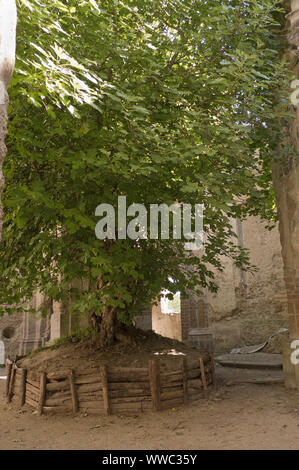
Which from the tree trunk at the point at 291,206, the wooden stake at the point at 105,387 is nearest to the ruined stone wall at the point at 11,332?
the wooden stake at the point at 105,387

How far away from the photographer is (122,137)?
4996 mm

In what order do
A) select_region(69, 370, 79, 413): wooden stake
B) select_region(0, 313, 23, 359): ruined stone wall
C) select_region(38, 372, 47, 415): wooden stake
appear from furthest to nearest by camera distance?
select_region(0, 313, 23, 359): ruined stone wall, select_region(38, 372, 47, 415): wooden stake, select_region(69, 370, 79, 413): wooden stake

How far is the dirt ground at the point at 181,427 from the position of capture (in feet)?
14.8

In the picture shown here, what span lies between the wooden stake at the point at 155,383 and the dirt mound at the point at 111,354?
27cm

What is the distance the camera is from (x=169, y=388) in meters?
5.94

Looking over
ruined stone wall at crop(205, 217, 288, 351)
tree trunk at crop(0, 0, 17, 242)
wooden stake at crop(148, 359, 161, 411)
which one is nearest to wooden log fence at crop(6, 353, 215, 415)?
wooden stake at crop(148, 359, 161, 411)

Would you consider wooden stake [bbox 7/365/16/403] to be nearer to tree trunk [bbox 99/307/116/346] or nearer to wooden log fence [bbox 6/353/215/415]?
wooden log fence [bbox 6/353/215/415]

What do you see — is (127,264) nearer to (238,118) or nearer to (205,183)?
(205,183)

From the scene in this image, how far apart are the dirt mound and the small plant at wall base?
2.20 feet

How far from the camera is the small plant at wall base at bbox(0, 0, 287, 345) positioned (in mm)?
4441

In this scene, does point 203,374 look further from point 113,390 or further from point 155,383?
point 113,390

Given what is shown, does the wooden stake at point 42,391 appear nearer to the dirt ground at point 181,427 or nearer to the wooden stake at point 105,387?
the dirt ground at point 181,427

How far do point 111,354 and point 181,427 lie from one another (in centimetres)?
180

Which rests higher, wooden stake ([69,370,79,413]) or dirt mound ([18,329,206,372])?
dirt mound ([18,329,206,372])
